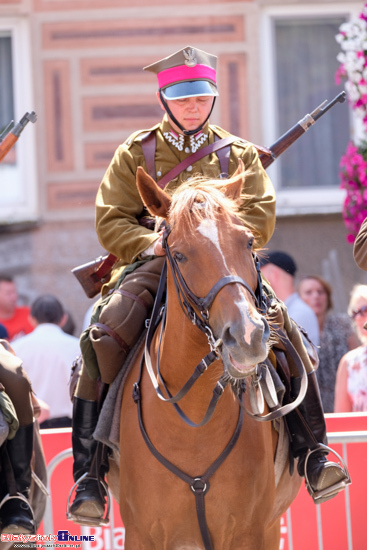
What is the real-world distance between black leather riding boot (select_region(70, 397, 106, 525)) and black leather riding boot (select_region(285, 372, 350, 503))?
3.71ft

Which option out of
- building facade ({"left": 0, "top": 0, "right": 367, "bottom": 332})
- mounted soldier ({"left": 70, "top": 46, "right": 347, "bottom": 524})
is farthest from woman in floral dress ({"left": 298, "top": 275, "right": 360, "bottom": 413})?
mounted soldier ({"left": 70, "top": 46, "right": 347, "bottom": 524})

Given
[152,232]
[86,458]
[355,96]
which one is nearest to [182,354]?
[152,232]

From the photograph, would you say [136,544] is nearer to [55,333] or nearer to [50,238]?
[55,333]

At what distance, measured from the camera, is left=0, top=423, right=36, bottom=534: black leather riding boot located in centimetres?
553

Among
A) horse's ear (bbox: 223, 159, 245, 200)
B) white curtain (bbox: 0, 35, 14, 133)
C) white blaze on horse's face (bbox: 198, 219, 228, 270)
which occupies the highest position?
white curtain (bbox: 0, 35, 14, 133)

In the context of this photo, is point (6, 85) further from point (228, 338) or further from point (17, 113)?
point (228, 338)

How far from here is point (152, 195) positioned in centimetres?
459

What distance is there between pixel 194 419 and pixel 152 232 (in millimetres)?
1194

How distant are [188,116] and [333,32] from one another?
708cm

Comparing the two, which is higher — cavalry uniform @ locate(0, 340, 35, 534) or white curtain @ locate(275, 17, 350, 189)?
white curtain @ locate(275, 17, 350, 189)

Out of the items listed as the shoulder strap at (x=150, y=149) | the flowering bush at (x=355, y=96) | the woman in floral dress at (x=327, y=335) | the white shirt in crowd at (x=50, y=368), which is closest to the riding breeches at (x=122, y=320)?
the shoulder strap at (x=150, y=149)

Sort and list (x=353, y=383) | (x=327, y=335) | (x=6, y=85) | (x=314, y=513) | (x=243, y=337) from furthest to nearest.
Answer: (x=6, y=85), (x=327, y=335), (x=353, y=383), (x=314, y=513), (x=243, y=337)

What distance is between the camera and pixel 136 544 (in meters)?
4.79

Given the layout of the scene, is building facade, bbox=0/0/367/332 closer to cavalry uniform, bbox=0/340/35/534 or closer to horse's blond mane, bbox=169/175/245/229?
cavalry uniform, bbox=0/340/35/534
